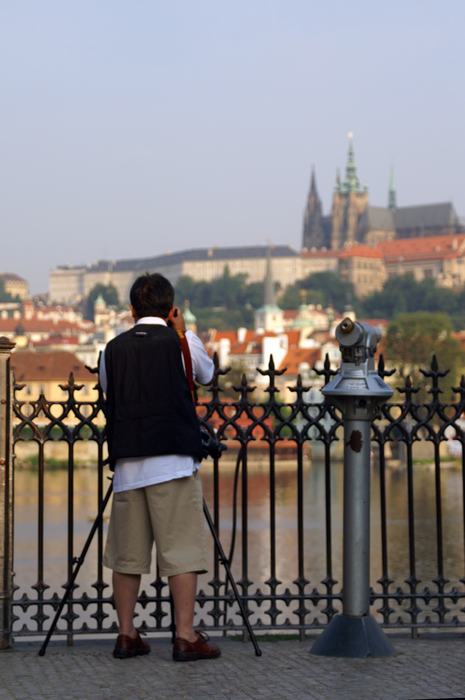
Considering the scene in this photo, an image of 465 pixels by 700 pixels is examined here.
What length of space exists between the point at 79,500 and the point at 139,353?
33.5 metres

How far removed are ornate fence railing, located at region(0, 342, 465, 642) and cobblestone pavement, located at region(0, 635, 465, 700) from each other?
21 centimetres

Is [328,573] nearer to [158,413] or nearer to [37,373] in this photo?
[158,413]

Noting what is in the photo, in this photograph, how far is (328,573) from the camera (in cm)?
561

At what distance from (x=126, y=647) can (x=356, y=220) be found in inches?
6440

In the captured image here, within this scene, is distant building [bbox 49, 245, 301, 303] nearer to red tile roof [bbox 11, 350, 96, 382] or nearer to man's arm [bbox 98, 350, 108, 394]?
red tile roof [bbox 11, 350, 96, 382]

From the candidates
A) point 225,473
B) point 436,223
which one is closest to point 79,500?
point 225,473

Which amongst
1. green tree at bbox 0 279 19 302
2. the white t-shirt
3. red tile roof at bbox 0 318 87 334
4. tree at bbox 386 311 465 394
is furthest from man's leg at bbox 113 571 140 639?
green tree at bbox 0 279 19 302

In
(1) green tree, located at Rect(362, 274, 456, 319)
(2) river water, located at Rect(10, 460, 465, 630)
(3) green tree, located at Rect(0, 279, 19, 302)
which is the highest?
(3) green tree, located at Rect(0, 279, 19, 302)

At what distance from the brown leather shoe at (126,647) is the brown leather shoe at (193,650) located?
139mm

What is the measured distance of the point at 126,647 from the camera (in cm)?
512

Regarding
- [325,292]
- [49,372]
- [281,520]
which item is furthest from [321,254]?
[281,520]

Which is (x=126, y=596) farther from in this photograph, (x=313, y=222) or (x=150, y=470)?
(x=313, y=222)

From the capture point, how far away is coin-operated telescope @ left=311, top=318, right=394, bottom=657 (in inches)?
205

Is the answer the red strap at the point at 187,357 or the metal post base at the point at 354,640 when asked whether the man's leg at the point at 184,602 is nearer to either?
the metal post base at the point at 354,640
